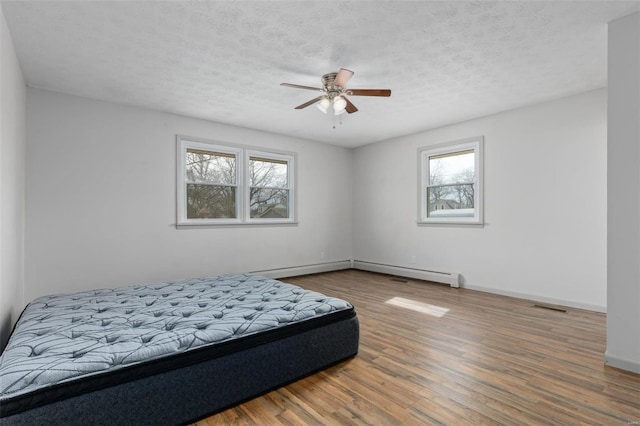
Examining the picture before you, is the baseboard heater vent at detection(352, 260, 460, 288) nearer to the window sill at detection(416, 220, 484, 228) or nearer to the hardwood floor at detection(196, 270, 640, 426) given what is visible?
the window sill at detection(416, 220, 484, 228)

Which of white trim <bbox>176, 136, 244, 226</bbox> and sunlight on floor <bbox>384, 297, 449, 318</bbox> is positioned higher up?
white trim <bbox>176, 136, 244, 226</bbox>

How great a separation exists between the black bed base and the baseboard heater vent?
3.25m

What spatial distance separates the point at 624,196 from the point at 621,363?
1.25 meters

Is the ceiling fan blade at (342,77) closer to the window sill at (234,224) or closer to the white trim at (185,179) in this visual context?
the white trim at (185,179)

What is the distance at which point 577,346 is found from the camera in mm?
2771

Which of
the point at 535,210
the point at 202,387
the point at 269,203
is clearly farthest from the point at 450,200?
the point at 202,387

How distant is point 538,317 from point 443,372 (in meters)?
2.04

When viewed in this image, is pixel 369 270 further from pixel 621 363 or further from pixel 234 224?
pixel 621 363

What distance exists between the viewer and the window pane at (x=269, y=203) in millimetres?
5605

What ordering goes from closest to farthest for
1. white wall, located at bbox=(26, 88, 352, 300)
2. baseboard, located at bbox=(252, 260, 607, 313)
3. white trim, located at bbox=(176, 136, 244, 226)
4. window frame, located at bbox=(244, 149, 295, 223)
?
white wall, located at bbox=(26, 88, 352, 300), baseboard, located at bbox=(252, 260, 607, 313), white trim, located at bbox=(176, 136, 244, 226), window frame, located at bbox=(244, 149, 295, 223)

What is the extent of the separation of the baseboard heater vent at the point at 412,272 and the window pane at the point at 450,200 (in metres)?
1.02

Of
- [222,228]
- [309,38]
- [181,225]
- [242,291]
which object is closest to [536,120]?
[309,38]

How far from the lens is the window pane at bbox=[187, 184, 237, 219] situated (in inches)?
192

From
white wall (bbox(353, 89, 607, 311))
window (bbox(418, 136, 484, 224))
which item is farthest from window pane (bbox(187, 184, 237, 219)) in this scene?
window (bbox(418, 136, 484, 224))
